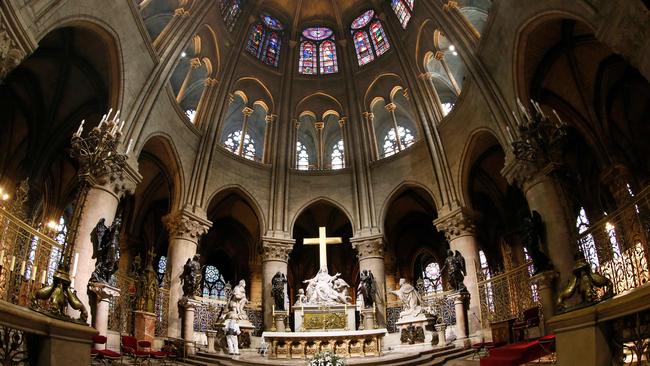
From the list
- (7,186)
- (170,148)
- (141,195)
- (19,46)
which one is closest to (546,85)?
(170,148)

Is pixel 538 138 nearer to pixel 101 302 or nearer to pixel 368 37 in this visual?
pixel 368 37

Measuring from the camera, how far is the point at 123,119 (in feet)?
50.5

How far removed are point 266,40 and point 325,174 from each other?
7.88m

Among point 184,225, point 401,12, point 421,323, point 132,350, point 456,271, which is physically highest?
point 401,12

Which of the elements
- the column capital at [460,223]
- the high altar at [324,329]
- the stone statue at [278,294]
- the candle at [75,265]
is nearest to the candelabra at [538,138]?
the column capital at [460,223]

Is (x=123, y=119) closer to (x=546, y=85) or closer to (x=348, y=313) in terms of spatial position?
(x=348, y=313)

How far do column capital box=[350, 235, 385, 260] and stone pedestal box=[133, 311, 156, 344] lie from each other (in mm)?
10047

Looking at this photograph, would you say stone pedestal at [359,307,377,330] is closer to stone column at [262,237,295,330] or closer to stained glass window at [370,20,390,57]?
stone column at [262,237,295,330]

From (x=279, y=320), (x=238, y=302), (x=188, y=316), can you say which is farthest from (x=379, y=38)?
(x=188, y=316)

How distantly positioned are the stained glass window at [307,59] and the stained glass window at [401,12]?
5.08 m

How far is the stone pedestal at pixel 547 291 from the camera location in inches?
510

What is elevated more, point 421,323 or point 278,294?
point 278,294

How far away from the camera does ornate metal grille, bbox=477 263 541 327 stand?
49.3 feet

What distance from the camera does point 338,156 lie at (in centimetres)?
2609
